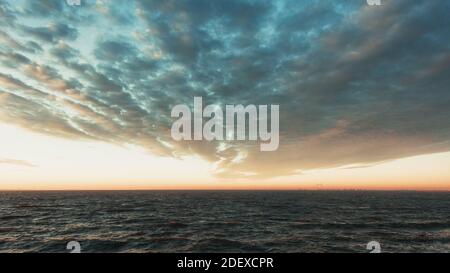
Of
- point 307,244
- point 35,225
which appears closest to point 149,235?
point 307,244

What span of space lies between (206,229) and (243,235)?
601 cm

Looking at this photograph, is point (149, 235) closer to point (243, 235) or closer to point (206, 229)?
point (206, 229)

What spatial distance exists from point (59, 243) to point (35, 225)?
1521cm
